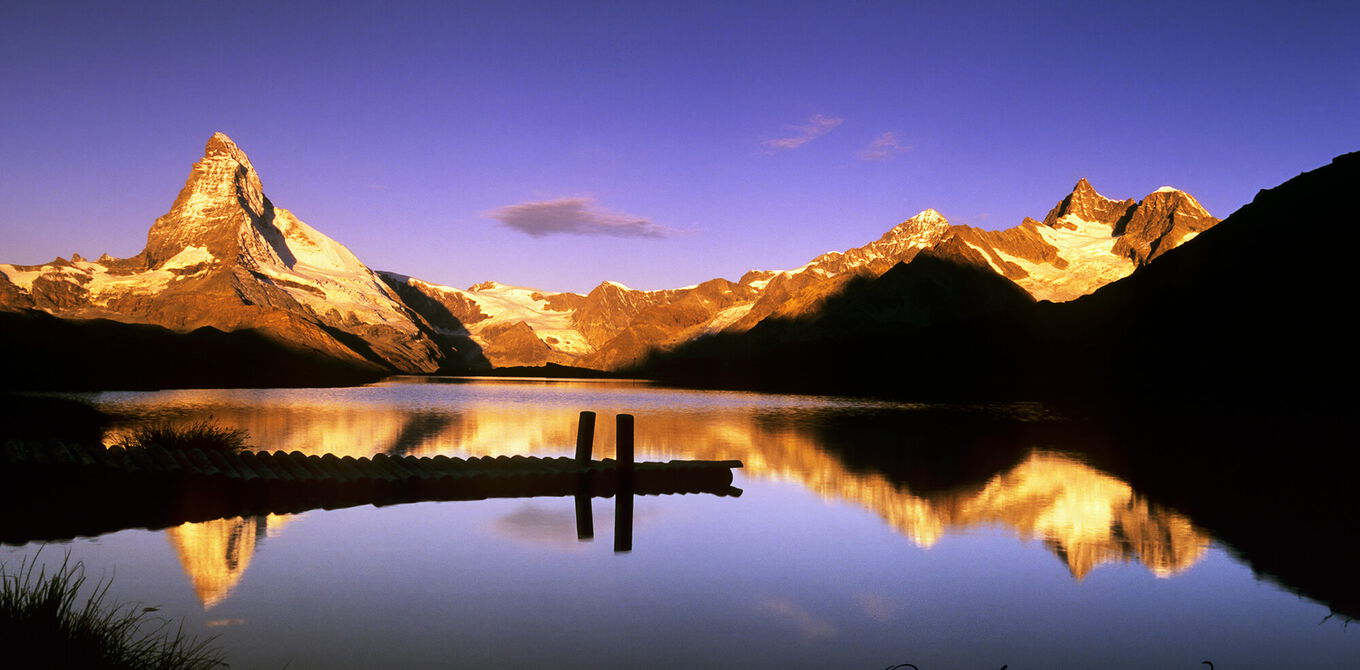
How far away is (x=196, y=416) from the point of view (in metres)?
67.2

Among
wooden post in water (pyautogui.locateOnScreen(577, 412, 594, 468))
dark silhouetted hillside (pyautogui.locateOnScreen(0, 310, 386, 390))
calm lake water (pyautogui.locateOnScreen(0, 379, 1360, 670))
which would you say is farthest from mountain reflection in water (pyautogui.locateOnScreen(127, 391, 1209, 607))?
dark silhouetted hillside (pyautogui.locateOnScreen(0, 310, 386, 390))

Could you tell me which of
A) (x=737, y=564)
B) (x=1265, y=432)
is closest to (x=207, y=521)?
(x=737, y=564)

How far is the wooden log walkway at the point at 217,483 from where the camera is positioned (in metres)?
22.2

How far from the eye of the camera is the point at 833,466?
138 ft

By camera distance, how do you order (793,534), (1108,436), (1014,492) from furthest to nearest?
(1108,436), (1014,492), (793,534)

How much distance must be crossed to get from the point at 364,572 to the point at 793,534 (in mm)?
11601

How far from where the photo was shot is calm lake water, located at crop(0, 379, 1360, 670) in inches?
547

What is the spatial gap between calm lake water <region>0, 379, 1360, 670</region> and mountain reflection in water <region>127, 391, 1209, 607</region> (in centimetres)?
20

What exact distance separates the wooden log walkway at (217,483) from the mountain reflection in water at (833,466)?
7.77 feet

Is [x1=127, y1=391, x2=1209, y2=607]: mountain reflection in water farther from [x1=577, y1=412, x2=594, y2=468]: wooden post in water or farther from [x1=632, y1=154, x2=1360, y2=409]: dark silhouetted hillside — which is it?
[x1=632, y1=154, x2=1360, y2=409]: dark silhouetted hillside

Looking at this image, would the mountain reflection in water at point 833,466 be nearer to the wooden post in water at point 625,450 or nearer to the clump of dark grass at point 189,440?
the wooden post in water at point 625,450

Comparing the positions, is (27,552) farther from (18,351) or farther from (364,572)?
(18,351)

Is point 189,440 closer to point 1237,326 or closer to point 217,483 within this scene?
point 217,483

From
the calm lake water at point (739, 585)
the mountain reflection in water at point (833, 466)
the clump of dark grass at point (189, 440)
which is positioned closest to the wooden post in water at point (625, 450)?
the calm lake water at point (739, 585)
